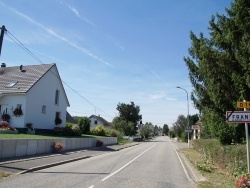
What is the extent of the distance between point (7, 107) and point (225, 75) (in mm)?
25451

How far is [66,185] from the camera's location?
10742 mm

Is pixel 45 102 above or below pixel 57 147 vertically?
above

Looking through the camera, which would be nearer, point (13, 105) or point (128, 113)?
point (13, 105)

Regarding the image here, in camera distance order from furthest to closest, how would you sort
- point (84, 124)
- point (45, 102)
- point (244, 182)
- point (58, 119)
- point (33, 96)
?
point (84, 124) < point (58, 119) < point (45, 102) < point (33, 96) < point (244, 182)

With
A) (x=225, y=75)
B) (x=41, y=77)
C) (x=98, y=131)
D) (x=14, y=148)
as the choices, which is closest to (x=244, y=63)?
(x=225, y=75)

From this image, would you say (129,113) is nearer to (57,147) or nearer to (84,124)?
(84,124)

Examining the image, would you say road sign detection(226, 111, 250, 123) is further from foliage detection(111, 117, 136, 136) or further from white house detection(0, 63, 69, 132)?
foliage detection(111, 117, 136, 136)

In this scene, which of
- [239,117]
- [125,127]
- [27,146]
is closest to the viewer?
[239,117]

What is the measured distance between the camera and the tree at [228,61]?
13969 millimetres

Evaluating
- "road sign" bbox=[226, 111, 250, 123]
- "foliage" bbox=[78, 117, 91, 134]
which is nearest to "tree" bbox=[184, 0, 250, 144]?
"road sign" bbox=[226, 111, 250, 123]

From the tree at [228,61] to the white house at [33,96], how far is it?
21039mm

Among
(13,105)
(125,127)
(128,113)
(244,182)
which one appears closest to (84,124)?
(13,105)

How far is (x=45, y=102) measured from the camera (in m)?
37.1

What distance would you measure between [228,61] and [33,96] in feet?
80.2
